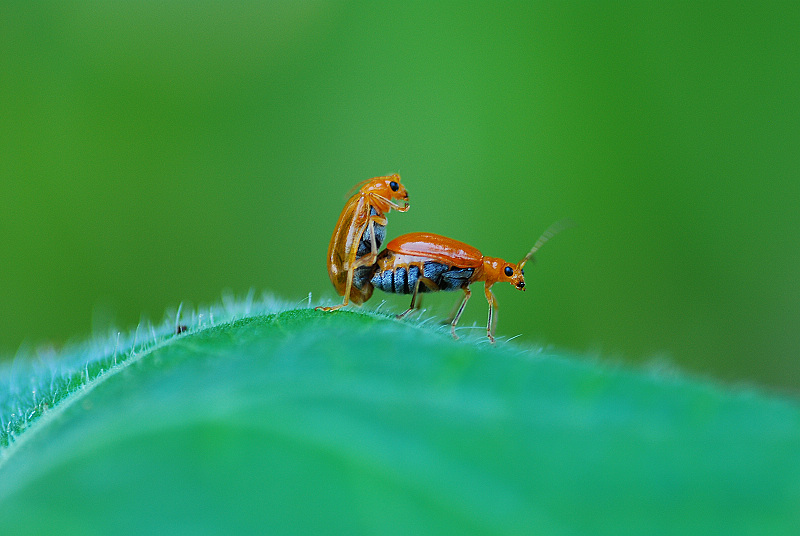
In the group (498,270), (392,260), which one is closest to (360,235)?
(392,260)

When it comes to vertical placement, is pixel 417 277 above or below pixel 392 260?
below

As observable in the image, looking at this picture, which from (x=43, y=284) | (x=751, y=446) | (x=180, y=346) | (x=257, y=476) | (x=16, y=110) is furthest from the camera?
Answer: (x=16, y=110)

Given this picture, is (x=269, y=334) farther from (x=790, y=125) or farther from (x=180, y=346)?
(x=790, y=125)

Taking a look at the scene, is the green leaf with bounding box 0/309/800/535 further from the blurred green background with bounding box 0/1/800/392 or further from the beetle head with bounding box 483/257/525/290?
the blurred green background with bounding box 0/1/800/392

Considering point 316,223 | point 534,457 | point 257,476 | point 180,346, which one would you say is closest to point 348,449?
point 257,476

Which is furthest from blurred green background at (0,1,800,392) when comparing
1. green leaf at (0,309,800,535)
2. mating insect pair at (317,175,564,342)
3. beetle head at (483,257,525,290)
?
green leaf at (0,309,800,535)

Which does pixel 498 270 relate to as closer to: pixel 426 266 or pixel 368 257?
pixel 426 266

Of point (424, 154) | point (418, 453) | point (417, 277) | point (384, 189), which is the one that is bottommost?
point (417, 277)
